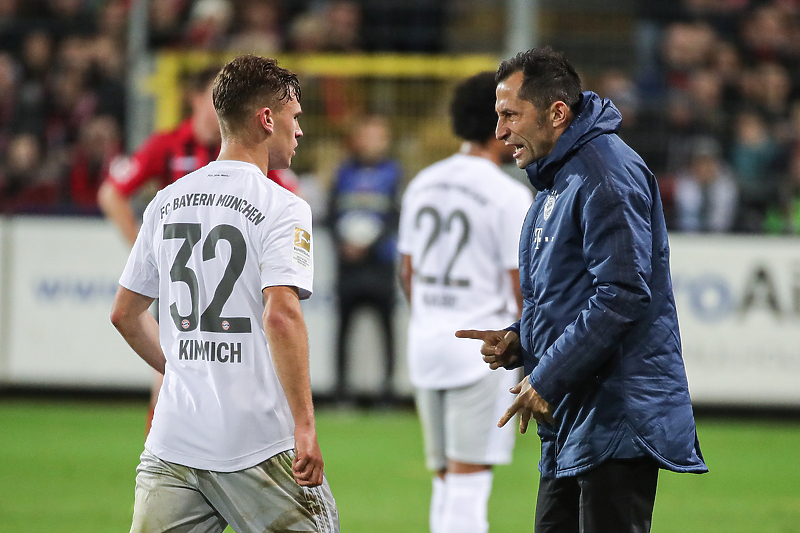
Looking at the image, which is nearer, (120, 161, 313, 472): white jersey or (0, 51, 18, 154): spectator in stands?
(120, 161, 313, 472): white jersey

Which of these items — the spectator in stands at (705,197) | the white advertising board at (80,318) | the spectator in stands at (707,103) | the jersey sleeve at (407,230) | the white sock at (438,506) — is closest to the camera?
the white sock at (438,506)

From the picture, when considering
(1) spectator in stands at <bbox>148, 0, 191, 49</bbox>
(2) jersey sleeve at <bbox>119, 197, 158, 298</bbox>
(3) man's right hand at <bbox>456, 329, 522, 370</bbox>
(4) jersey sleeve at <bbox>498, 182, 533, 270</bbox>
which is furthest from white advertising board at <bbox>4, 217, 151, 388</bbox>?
(3) man's right hand at <bbox>456, 329, 522, 370</bbox>

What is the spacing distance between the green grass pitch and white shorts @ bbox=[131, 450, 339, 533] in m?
2.94

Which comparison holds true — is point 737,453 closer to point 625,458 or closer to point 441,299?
point 441,299

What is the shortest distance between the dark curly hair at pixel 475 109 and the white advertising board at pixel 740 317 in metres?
5.70

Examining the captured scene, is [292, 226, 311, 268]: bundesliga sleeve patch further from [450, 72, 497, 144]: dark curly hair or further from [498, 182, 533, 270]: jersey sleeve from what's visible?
[450, 72, 497, 144]: dark curly hair

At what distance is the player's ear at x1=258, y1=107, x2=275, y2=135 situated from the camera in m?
3.17

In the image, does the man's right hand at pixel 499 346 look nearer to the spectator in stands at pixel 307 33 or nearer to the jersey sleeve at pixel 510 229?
the jersey sleeve at pixel 510 229

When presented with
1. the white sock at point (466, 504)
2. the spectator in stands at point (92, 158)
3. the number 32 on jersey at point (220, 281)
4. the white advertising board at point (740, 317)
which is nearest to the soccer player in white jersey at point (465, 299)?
the white sock at point (466, 504)

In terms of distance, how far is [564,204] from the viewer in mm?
3141

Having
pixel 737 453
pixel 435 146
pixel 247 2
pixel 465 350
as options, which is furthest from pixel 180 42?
pixel 465 350

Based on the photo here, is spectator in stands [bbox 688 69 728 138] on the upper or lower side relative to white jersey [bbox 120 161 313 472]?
upper

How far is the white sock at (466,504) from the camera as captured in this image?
4.68m

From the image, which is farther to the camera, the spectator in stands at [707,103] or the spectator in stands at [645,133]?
the spectator in stands at [707,103]
